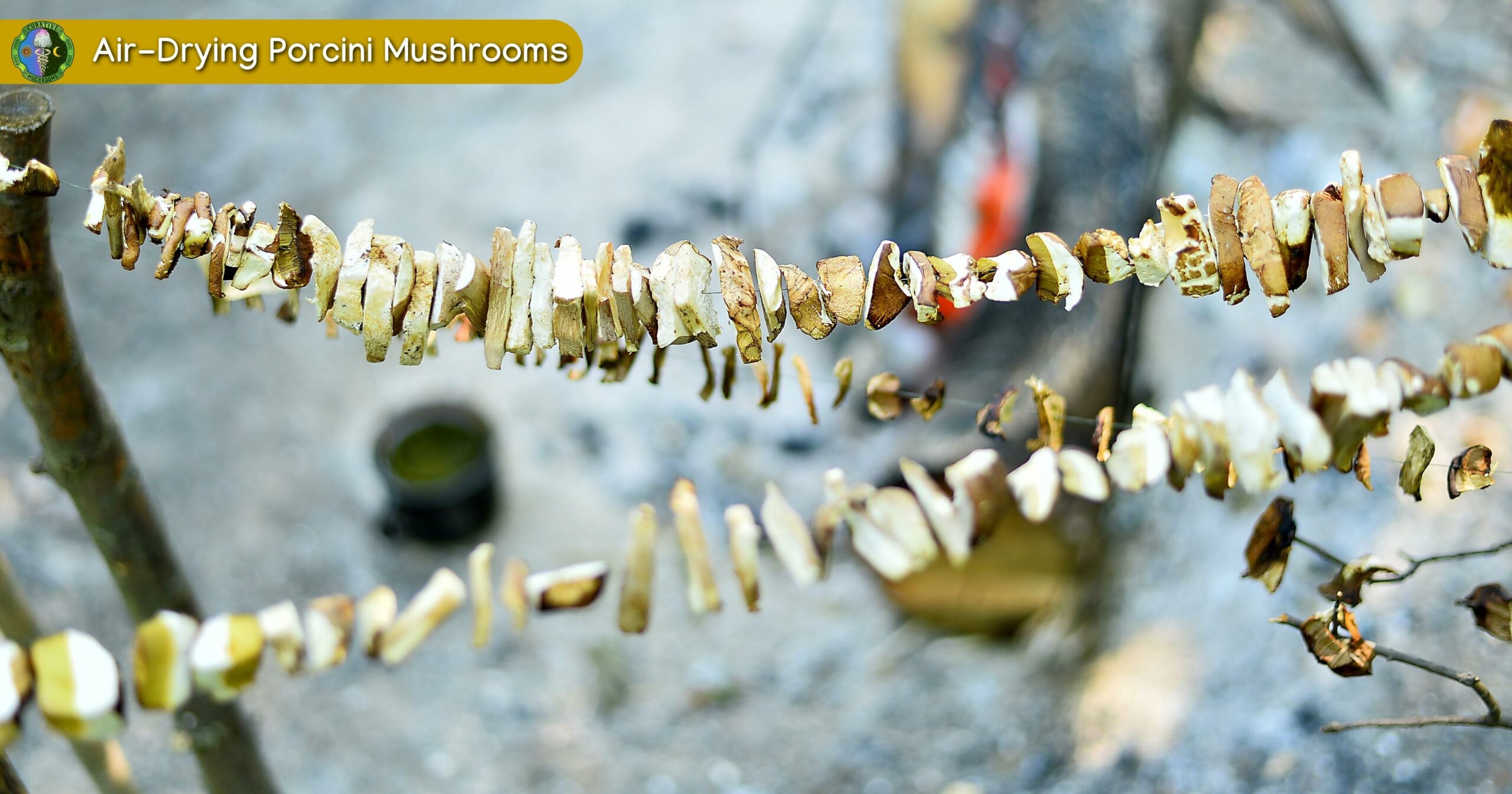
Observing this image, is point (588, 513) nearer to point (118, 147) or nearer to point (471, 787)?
point (471, 787)

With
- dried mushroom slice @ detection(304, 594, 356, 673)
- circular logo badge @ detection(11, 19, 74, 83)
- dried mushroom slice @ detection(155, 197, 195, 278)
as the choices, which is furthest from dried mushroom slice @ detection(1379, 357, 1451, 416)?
circular logo badge @ detection(11, 19, 74, 83)

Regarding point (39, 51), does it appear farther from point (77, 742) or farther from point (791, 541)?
point (791, 541)

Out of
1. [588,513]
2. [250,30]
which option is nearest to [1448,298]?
[588,513]

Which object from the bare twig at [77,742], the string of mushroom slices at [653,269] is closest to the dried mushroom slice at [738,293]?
the string of mushroom slices at [653,269]

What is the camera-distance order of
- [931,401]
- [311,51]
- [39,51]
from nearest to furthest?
[931,401]
[39,51]
[311,51]

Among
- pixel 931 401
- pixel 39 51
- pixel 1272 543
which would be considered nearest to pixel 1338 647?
pixel 1272 543

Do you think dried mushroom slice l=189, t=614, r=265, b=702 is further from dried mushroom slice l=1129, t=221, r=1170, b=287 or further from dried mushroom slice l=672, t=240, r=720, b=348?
dried mushroom slice l=1129, t=221, r=1170, b=287
